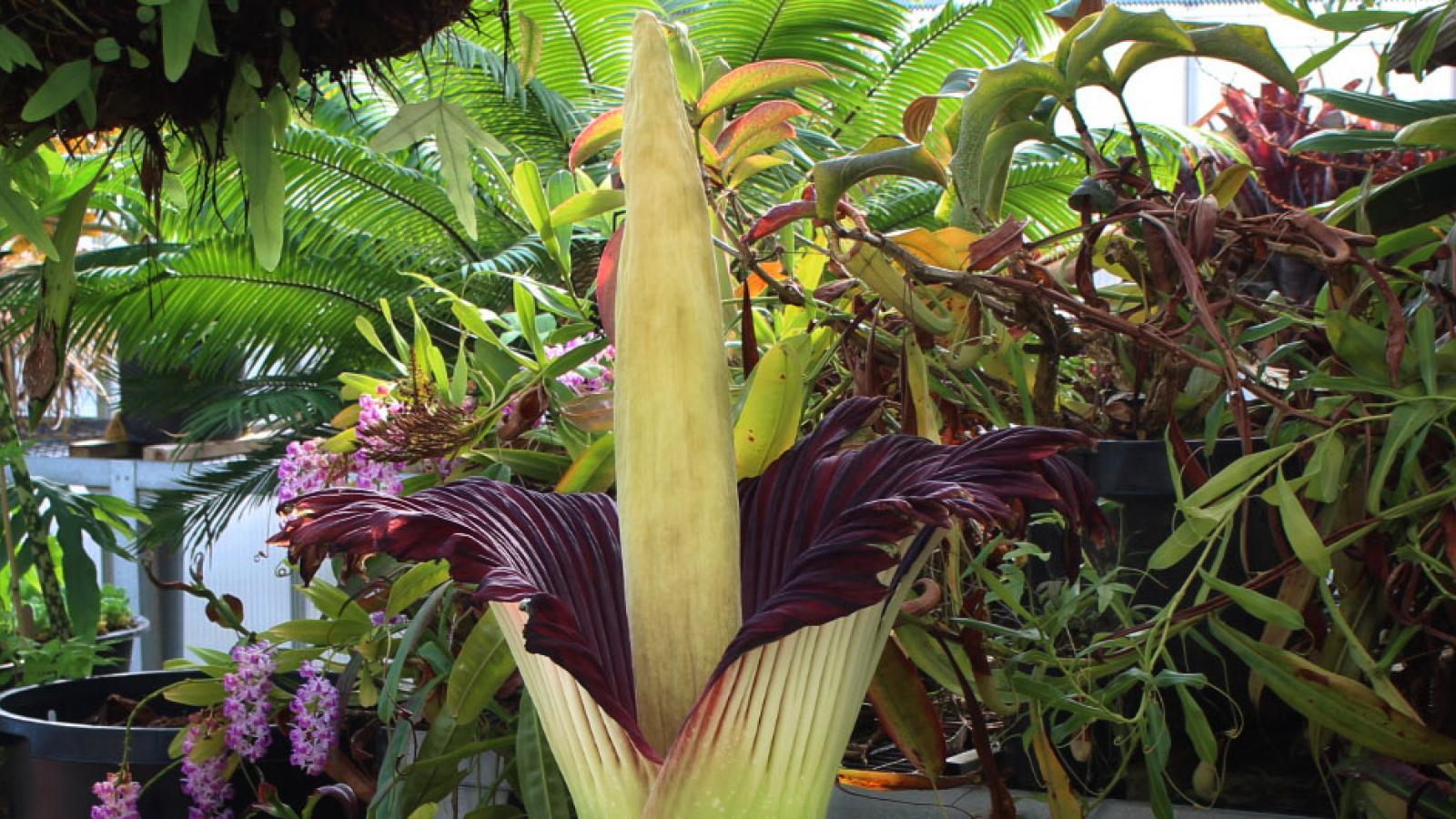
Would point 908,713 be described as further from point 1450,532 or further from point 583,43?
point 583,43

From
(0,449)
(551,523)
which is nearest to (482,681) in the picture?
(551,523)

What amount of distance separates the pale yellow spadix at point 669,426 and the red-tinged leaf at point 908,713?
0.12m

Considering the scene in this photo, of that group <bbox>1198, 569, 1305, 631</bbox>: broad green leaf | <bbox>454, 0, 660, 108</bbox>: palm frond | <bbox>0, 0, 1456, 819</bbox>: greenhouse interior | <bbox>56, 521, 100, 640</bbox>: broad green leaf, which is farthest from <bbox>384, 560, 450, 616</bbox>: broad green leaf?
<bbox>454, 0, 660, 108</bbox>: palm frond

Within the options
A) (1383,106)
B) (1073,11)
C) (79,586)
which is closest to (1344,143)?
(1383,106)

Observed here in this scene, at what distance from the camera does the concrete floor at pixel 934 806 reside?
51 cm

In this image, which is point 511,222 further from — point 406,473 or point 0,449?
point 406,473

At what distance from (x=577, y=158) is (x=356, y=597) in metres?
0.27

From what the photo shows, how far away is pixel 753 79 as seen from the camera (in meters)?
0.56

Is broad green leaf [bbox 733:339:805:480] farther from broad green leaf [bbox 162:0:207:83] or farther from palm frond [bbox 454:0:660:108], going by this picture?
palm frond [bbox 454:0:660:108]

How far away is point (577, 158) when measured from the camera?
1.96 ft

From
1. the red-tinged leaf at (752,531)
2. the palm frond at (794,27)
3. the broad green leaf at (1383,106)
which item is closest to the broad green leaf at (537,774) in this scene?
the red-tinged leaf at (752,531)

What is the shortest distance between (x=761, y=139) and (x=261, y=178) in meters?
0.24

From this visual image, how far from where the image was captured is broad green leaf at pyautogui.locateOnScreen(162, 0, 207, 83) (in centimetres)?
47

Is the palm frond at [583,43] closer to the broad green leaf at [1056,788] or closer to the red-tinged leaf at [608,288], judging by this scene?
the red-tinged leaf at [608,288]
